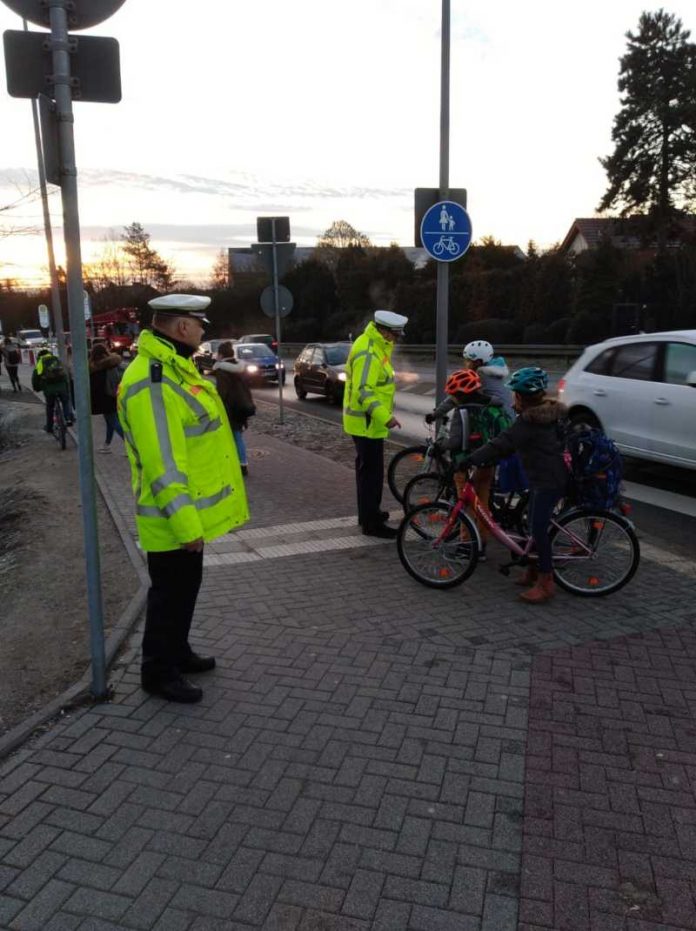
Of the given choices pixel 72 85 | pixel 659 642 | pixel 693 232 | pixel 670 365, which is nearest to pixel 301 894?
pixel 659 642

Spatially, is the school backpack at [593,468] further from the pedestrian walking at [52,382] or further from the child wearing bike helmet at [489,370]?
the pedestrian walking at [52,382]

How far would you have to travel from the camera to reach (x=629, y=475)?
30.3 feet

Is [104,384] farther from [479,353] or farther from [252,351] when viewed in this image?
[252,351]

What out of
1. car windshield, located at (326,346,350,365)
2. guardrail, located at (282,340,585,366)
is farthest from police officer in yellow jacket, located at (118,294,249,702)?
guardrail, located at (282,340,585,366)

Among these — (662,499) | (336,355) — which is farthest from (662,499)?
(336,355)

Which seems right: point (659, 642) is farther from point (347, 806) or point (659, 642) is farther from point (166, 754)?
point (166, 754)

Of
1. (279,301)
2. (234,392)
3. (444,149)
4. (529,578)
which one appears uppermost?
(444,149)

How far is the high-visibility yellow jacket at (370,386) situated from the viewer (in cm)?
610

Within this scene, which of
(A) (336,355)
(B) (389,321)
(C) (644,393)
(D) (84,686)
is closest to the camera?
(D) (84,686)

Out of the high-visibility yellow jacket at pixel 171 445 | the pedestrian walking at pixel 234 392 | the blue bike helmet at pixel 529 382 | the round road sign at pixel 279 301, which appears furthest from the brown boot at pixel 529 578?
the round road sign at pixel 279 301

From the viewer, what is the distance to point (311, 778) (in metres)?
3.15

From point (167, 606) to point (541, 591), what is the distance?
8.30ft

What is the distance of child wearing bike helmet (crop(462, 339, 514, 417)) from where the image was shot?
19.9 ft

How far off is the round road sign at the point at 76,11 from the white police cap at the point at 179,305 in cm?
123
